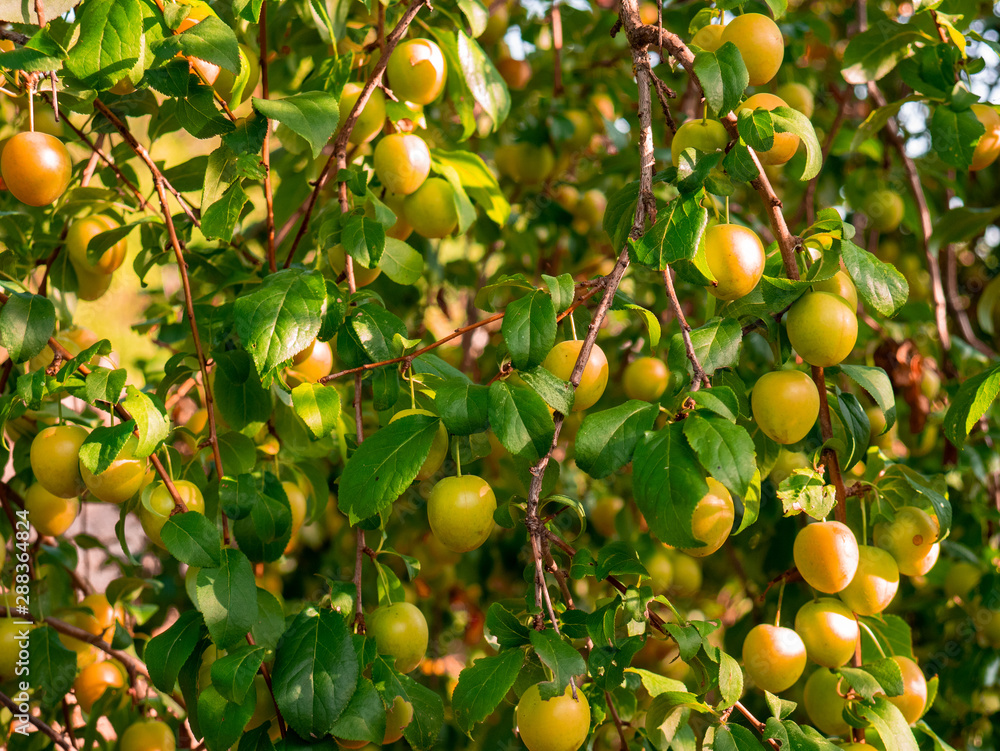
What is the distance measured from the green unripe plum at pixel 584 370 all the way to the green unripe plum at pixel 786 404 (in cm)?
15

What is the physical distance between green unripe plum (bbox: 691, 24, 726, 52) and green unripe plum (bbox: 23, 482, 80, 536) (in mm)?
943

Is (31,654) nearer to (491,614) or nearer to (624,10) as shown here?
(491,614)

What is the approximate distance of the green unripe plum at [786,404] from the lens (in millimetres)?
789

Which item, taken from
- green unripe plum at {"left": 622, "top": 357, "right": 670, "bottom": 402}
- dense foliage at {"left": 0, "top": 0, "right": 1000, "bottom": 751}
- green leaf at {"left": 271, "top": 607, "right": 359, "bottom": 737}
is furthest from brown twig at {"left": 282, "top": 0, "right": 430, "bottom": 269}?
green unripe plum at {"left": 622, "top": 357, "right": 670, "bottom": 402}

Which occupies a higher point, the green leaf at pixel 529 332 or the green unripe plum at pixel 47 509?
the green leaf at pixel 529 332

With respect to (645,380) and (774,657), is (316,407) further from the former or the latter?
(645,380)

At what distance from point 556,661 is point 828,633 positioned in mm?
342

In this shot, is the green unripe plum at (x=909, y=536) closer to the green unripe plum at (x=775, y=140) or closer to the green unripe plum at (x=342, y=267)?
the green unripe plum at (x=775, y=140)

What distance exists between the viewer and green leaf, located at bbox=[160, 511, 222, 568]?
31.1 inches

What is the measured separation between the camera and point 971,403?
2.97 ft

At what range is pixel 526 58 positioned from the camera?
203 cm

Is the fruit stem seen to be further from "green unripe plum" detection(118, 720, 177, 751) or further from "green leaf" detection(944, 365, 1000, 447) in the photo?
"green unripe plum" detection(118, 720, 177, 751)

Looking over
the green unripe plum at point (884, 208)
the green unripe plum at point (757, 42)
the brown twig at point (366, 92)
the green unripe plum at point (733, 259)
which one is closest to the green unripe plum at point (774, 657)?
the green unripe plum at point (733, 259)

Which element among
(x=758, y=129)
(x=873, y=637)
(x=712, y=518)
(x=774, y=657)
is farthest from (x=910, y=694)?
(x=758, y=129)
